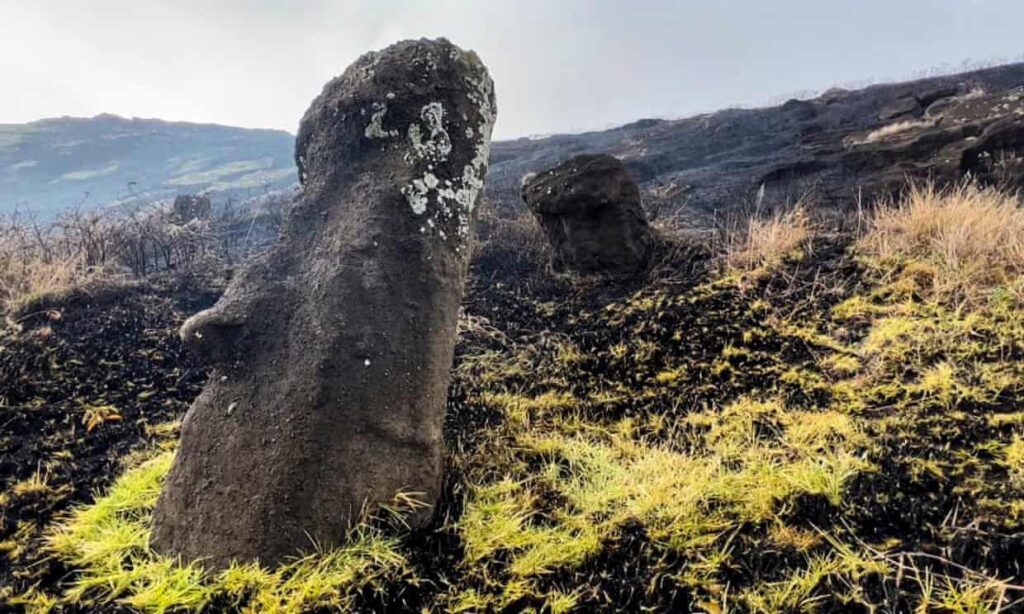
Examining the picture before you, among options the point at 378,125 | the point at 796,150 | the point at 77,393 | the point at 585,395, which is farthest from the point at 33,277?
the point at 796,150

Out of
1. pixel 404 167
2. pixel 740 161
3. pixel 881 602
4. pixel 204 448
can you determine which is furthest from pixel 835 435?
pixel 740 161

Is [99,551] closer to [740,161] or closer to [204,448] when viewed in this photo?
[204,448]

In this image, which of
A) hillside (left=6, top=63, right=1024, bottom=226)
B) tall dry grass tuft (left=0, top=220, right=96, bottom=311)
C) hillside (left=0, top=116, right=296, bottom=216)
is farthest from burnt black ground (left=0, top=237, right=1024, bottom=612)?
hillside (left=0, top=116, right=296, bottom=216)

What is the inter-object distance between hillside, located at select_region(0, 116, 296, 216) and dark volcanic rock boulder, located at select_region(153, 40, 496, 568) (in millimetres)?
27117

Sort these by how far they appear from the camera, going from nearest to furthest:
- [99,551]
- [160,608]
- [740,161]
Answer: [160,608]
[99,551]
[740,161]

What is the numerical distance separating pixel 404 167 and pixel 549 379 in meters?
1.78

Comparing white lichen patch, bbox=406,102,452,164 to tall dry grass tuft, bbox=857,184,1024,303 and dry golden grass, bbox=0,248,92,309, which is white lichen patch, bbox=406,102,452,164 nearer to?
tall dry grass tuft, bbox=857,184,1024,303

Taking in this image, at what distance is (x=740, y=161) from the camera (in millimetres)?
13102

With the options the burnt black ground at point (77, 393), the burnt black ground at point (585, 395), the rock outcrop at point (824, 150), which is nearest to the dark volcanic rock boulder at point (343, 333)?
the burnt black ground at point (585, 395)

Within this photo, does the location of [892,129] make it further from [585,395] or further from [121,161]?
[121,161]

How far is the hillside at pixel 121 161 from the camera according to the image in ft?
110

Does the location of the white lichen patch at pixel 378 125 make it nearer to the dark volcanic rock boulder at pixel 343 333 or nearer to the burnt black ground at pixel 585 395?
the dark volcanic rock boulder at pixel 343 333

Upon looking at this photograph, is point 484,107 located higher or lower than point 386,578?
higher

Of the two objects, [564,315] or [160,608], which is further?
[564,315]
